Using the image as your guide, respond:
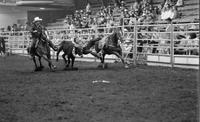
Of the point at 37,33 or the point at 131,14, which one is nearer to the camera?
the point at 37,33

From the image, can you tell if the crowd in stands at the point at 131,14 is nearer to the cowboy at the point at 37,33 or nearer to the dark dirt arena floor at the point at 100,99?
the cowboy at the point at 37,33

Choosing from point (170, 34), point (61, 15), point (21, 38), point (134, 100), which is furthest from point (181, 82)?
point (61, 15)

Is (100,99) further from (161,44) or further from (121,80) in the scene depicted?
(161,44)

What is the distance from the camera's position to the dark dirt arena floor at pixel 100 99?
5711 millimetres

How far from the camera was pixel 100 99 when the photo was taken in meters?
7.21

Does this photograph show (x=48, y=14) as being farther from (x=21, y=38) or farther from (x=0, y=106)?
(x=0, y=106)

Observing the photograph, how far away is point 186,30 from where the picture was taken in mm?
13523

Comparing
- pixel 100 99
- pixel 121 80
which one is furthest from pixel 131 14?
pixel 100 99

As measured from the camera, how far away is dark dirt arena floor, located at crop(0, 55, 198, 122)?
5711 mm

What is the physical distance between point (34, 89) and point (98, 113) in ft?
10.5

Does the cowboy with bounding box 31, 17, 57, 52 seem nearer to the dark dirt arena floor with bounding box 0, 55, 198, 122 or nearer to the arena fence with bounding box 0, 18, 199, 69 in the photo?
the arena fence with bounding box 0, 18, 199, 69

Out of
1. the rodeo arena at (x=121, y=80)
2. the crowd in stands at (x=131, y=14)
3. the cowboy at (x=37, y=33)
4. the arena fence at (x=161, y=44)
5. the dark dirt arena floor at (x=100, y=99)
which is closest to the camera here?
the dark dirt arena floor at (x=100, y=99)

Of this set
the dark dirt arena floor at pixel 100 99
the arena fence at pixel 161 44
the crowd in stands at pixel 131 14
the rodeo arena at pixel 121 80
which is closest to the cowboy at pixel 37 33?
the rodeo arena at pixel 121 80

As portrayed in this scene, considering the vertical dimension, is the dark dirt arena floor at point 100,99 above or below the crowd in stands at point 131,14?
below
